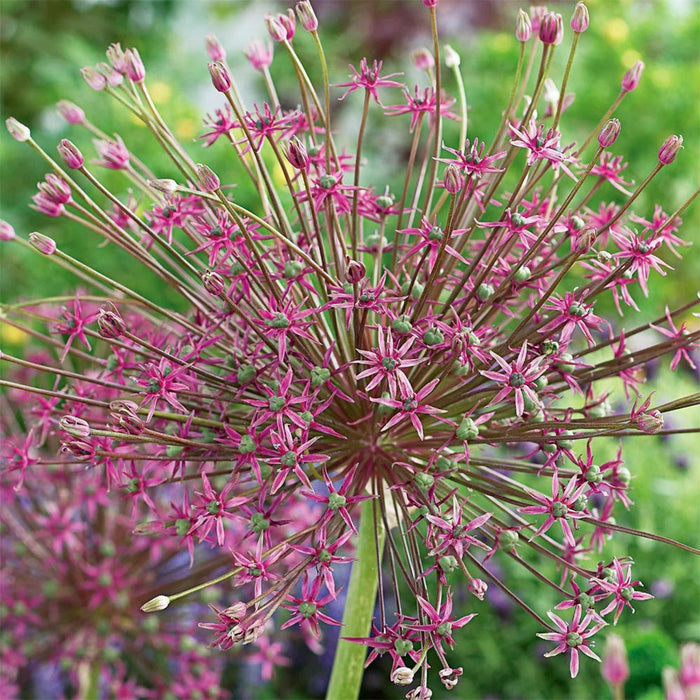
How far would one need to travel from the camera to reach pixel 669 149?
20.2 inches

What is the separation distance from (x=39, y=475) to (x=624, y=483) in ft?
2.06

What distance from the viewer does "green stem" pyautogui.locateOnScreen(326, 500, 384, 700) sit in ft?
1.94

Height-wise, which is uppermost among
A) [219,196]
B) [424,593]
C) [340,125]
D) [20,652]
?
[340,125]

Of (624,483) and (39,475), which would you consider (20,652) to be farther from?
(624,483)

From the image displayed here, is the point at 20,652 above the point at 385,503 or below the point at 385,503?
below

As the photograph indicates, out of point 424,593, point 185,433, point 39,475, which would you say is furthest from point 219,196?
point 39,475

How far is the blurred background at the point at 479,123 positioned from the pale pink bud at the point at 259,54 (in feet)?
1.01

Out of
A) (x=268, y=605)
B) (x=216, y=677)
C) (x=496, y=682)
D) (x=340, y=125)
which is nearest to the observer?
(x=268, y=605)

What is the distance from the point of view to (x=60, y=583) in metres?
0.88

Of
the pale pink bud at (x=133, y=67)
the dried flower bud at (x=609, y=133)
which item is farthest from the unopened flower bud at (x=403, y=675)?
the pale pink bud at (x=133, y=67)

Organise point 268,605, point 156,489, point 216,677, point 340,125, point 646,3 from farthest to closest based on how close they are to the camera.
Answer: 1. point 340,125
2. point 646,3
3. point 156,489
4. point 216,677
5. point 268,605

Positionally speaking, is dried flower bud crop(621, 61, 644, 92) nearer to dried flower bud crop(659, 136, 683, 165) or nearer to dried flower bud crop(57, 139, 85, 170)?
dried flower bud crop(659, 136, 683, 165)

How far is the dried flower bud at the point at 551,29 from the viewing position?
21.1 inches

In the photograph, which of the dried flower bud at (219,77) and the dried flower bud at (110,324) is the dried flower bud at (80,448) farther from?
the dried flower bud at (219,77)
